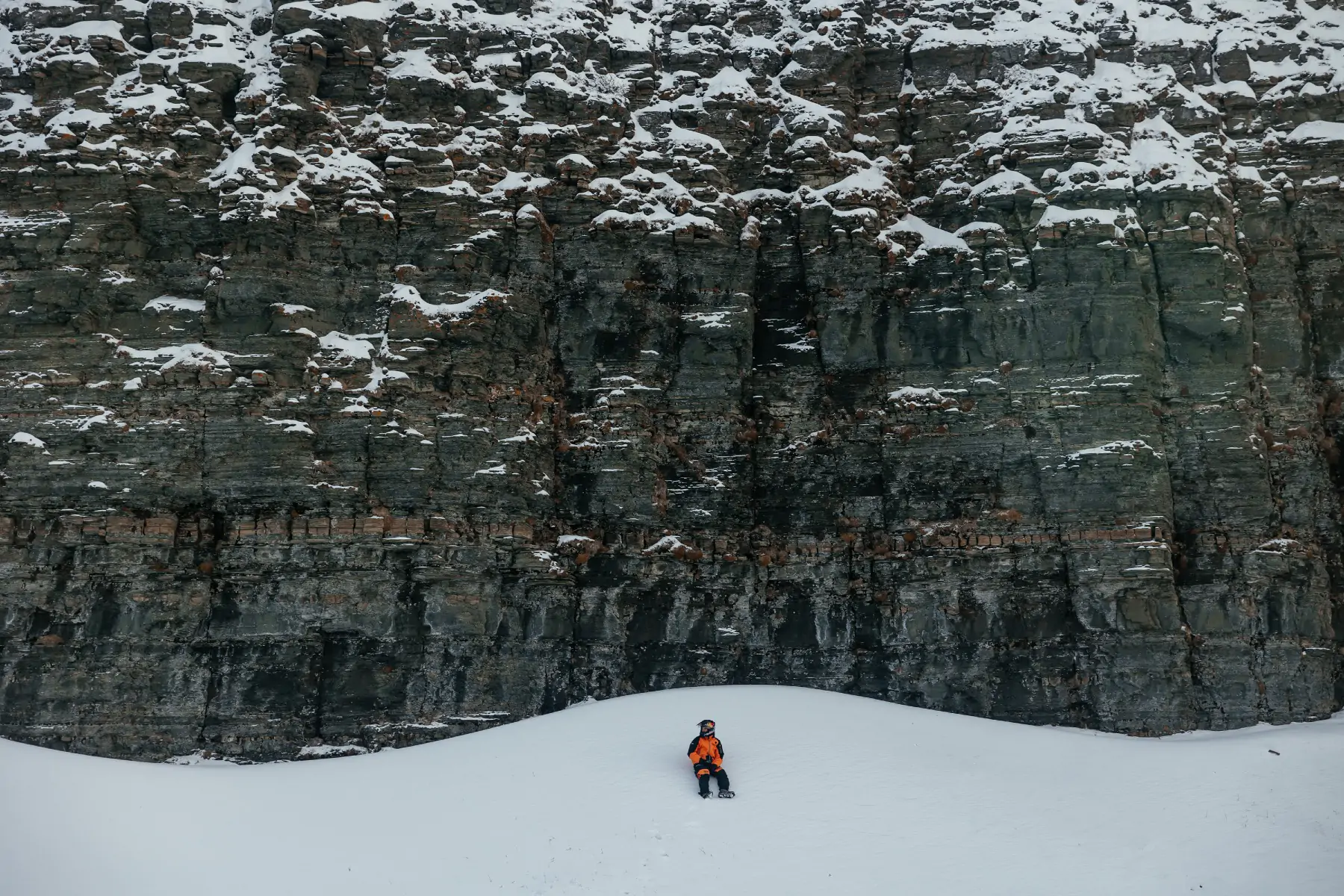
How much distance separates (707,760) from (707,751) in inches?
4.6

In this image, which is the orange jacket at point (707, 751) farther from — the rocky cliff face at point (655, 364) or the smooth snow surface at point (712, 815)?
the rocky cliff face at point (655, 364)

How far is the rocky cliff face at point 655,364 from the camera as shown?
707 inches

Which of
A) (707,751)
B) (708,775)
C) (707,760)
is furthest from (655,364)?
(708,775)

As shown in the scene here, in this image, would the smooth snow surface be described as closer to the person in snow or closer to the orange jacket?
the person in snow

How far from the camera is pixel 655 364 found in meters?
20.0

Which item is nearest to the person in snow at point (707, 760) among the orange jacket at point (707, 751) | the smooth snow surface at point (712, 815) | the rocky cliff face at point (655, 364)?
the orange jacket at point (707, 751)

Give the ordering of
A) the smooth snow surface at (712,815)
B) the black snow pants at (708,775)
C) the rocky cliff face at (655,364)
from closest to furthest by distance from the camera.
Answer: the smooth snow surface at (712,815), the black snow pants at (708,775), the rocky cliff face at (655,364)

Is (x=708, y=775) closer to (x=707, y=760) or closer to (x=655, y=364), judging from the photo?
(x=707, y=760)

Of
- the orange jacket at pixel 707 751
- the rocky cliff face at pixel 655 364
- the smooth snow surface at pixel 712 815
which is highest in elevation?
the rocky cliff face at pixel 655 364

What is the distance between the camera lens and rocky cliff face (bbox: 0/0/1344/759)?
59.0ft

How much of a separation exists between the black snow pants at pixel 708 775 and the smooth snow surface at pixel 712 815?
0.78 feet

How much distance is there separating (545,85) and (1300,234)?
14.7 metres

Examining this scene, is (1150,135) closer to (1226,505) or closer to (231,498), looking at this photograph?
(1226,505)

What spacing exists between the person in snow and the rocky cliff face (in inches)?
197
